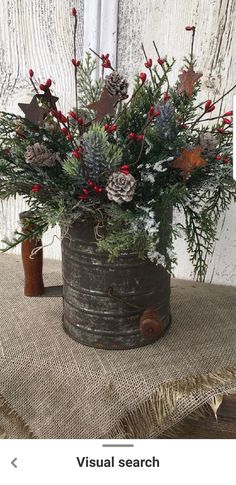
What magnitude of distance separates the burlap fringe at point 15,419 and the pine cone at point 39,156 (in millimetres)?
356

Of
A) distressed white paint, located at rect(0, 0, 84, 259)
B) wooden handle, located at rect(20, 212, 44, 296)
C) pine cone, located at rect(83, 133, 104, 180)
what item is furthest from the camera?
distressed white paint, located at rect(0, 0, 84, 259)

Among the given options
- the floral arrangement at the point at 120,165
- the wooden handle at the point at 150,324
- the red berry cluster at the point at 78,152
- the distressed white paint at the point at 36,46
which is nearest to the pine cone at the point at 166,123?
the floral arrangement at the point at 120,165

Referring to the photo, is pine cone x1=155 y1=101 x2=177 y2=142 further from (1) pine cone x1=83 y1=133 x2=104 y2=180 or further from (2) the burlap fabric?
(2) the burlap fabric

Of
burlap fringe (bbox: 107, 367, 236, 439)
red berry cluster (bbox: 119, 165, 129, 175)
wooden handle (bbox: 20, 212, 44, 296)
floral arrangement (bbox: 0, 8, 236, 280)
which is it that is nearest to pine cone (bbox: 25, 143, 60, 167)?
floral arrangement (bbox: 0, 8, 236, 280)

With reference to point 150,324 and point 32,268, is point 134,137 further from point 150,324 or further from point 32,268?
point 32,268

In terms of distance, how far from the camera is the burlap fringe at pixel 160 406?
0.71 meters

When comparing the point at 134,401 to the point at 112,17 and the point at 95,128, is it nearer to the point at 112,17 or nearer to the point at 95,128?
the point at 95,128

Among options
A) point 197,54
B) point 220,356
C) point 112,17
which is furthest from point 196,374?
point 112,17

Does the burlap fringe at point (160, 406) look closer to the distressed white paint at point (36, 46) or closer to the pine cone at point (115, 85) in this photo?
the pine cone at point (115, 85)

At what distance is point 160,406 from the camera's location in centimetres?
71

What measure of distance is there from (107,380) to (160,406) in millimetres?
84

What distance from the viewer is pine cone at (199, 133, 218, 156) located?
2.32ft
